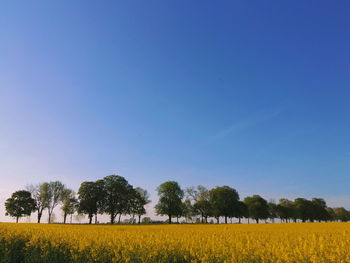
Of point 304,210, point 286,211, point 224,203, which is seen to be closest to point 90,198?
point 224,203

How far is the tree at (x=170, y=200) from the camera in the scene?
7644 centimetres

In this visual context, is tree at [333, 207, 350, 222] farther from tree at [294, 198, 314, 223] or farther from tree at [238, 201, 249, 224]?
→ tree at [238, 201, 249, 224]

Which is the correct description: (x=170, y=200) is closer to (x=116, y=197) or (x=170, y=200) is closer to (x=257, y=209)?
(x=116, y=197)

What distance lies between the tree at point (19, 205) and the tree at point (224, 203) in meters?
56.1

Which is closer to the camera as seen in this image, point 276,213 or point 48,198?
point 48,198

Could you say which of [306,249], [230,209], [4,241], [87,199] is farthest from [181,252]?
[230,209]

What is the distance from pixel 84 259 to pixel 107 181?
69325mm

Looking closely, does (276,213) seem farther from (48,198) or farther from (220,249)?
(220,249)

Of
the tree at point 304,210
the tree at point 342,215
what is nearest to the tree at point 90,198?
the tree at point 304,210

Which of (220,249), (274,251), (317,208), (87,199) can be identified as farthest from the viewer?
(317,208)

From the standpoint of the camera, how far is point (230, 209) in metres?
82.8

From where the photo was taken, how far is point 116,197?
73938mm

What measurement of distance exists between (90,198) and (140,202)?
17411 mm

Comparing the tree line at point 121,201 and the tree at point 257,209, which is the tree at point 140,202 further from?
the tree at point 257,209
